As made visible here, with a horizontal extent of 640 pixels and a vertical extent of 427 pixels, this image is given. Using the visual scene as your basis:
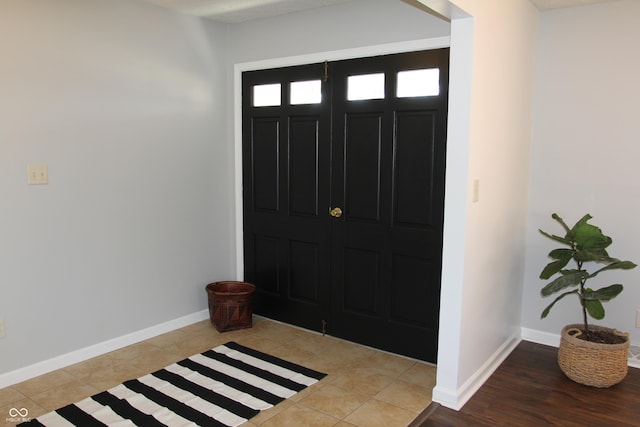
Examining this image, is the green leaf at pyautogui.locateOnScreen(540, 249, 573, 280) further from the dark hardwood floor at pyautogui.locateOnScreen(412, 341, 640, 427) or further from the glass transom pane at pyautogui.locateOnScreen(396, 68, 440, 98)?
the glass transom pane at pyautogui.locateOnScreen(396, 68, 440, 98)

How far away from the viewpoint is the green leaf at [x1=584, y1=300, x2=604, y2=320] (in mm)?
3001

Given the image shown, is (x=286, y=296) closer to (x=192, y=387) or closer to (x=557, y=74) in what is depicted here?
(x=192, y=387)

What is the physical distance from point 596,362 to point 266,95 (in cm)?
288

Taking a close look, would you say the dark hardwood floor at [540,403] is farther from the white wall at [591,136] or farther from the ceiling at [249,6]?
the ceiling at [249,6]

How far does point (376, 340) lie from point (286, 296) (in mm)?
825

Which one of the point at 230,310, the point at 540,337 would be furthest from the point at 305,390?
the point at 540,337

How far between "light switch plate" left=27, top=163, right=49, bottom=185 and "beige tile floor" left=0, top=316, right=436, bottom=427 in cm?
116

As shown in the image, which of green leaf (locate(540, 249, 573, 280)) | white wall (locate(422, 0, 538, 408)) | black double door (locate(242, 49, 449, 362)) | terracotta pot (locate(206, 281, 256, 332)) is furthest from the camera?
terracotta pot (locate(206, 281, 256, 332))

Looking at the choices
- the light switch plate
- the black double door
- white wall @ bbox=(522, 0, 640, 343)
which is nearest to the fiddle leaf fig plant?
white wall @ bbox=(522, 0, 640, 343)

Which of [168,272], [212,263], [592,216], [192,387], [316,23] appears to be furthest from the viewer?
[212,263]

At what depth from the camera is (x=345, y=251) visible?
3.66 m

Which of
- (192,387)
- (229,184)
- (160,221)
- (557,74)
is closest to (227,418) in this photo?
(192,387)

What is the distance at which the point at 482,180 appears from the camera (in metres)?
2.84

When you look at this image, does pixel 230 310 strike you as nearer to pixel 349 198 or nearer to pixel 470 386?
pixel 349 198
